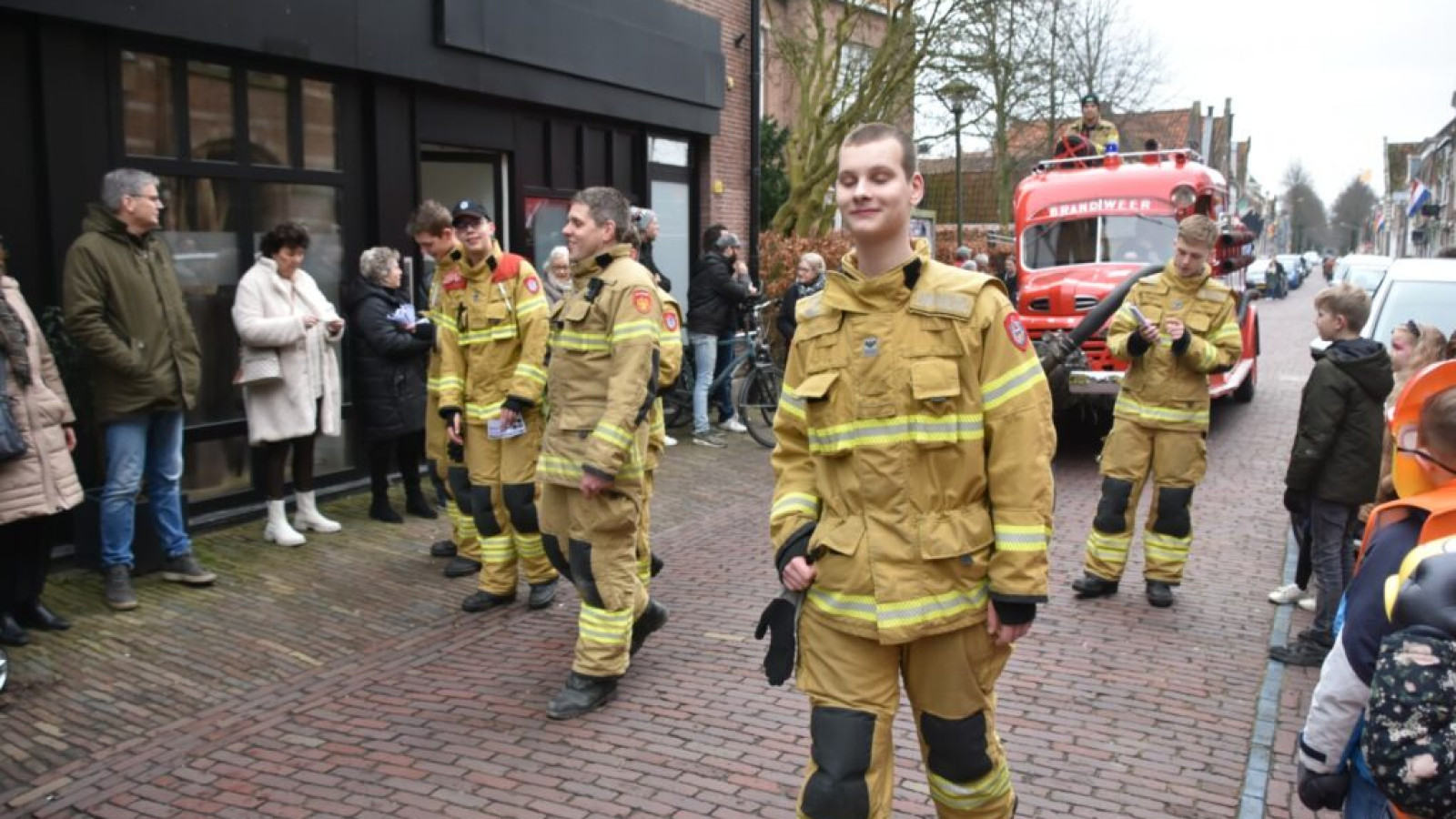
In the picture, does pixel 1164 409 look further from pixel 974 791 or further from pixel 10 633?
pixel 10 633

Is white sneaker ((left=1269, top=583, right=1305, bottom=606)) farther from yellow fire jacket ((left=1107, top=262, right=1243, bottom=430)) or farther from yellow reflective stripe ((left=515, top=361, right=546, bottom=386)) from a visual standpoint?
yellow reflective stripe ((left=515, top=361, right=546, bottom=386))

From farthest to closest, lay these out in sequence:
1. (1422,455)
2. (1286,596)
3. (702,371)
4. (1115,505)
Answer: (702,371) → (1286,596) → (1115,505) → (1422,455)

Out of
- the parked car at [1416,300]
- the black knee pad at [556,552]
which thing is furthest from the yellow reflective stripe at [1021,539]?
the parked car at [1416,300]

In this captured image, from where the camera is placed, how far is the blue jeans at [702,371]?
11766mm

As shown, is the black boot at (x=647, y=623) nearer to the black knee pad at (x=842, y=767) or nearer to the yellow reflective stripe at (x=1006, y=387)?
the black knee pad at (x=842, y=767)

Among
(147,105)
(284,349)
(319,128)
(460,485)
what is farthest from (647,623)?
(319,128)

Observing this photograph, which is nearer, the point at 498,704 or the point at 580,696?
the point at 580,696

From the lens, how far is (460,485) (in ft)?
21.7

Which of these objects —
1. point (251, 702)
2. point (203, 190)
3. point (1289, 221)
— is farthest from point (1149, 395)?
point (1289, 221)

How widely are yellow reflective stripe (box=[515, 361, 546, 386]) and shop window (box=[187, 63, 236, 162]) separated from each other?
133 inches

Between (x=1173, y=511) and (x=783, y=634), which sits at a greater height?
(x=783, y=634)

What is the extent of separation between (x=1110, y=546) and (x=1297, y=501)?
100cm

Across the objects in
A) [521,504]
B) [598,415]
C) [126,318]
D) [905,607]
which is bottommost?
[521,504]

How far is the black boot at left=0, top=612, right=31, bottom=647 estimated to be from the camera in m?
5.59
